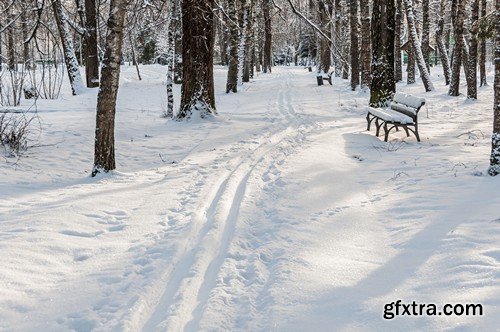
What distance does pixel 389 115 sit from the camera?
29.2 feet

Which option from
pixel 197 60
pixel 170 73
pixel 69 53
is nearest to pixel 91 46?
pixel 69 53

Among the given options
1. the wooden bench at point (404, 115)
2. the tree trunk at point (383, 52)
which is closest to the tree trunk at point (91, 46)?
the tree trunk at point (383, 52)

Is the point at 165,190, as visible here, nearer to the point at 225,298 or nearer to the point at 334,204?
the point at 334,204

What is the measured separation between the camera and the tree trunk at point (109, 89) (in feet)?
20.7

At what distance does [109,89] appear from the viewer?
6.58 m

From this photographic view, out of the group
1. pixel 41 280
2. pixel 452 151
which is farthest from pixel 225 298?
pixel 452 151

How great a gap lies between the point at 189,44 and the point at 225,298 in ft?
29.1

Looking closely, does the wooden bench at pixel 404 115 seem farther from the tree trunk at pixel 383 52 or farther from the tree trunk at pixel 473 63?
the tree trunk at pixel 473 63

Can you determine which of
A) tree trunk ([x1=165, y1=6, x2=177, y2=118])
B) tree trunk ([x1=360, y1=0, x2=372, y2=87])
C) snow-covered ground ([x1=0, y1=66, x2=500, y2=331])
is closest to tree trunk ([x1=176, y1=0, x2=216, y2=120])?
tree trunk ([x1=165, y1=6, x2=177, y2=118])

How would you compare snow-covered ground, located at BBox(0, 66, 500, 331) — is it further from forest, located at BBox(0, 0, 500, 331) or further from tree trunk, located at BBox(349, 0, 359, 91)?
tree trunk, located at BBox(349, 0, 359, 91)

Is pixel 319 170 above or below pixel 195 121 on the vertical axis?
below

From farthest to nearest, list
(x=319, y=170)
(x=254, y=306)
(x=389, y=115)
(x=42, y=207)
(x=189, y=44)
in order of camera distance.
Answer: (x=189, y=44)
(x=389, y=115)
(x=319, y=170)
(x=42, y=207)
(x=254, y=306)

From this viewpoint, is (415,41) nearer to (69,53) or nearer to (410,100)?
(410,100)

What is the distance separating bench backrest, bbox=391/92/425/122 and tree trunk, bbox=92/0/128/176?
19.3 feet
